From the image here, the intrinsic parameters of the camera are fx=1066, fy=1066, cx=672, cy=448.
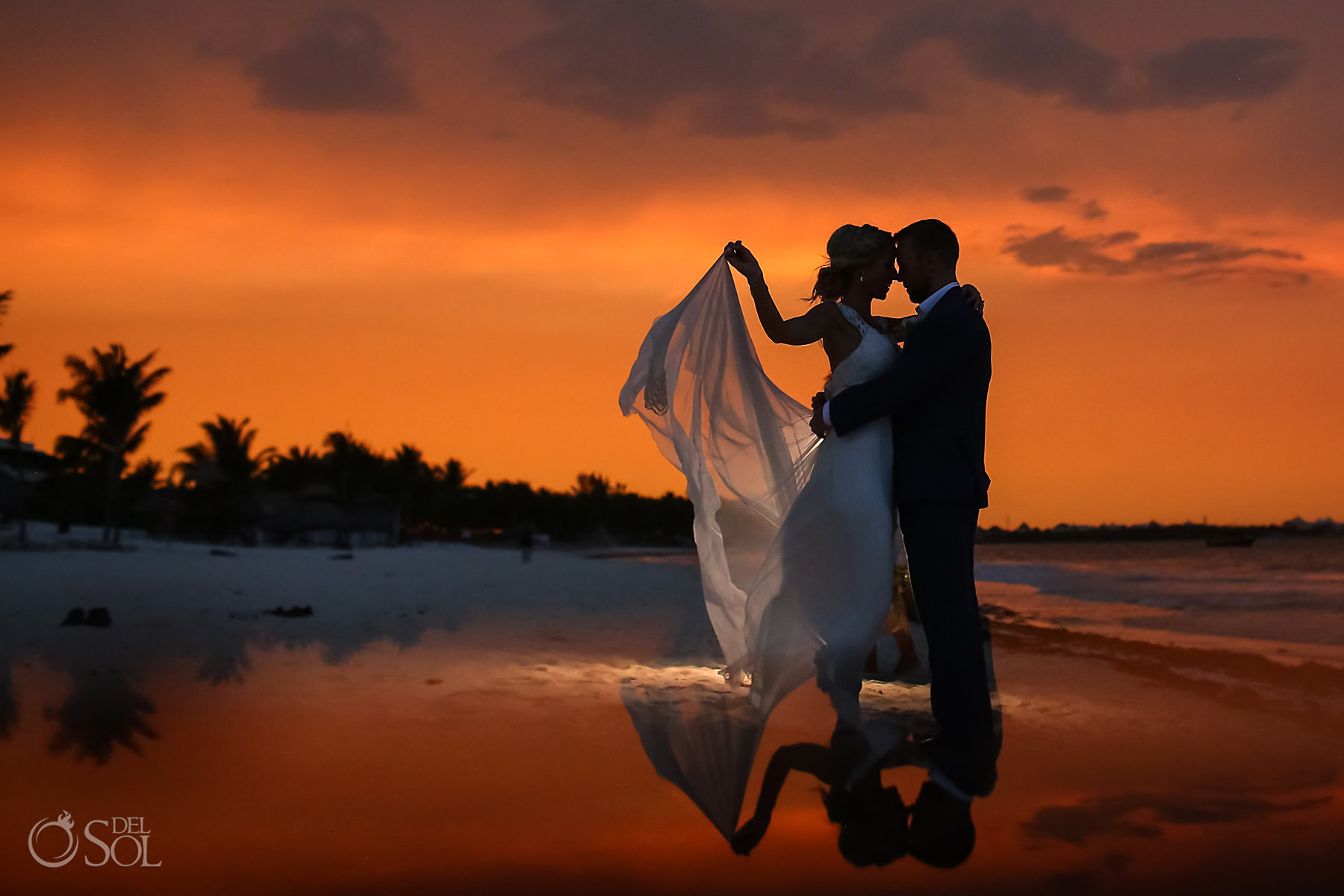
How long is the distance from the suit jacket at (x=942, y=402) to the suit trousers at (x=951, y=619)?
10 centimetres

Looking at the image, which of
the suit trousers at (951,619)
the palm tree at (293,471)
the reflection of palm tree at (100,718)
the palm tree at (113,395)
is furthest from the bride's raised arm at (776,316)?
the palm tree at (293,471)

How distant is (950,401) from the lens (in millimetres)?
4340

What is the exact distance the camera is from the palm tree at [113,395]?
43.1m

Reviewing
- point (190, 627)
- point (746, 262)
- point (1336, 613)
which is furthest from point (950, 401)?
point (1336, 613)

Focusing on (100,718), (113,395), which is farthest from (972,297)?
(113,395)

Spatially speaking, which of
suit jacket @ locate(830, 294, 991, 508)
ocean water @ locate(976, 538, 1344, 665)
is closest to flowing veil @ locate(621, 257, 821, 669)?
suit jacket @ locate(830, 294, 991, 508)

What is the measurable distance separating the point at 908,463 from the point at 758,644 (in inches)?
45.0

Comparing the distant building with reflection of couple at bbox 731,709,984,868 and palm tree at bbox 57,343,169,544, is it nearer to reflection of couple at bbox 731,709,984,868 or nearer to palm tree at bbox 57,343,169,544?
palm tree at bbox 57,343,169,544

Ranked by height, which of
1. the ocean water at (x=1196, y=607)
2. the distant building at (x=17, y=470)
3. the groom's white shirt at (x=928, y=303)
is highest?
the distant building at (x=17, y=470)

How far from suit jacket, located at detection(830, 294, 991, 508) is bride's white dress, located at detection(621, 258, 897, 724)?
255mm

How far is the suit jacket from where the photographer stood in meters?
4.28

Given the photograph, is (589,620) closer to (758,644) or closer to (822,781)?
(758,644)

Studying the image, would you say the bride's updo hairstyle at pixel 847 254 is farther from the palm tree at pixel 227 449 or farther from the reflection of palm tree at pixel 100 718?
the palm tree at pixel 227 449

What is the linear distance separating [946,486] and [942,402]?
35 centimetres
